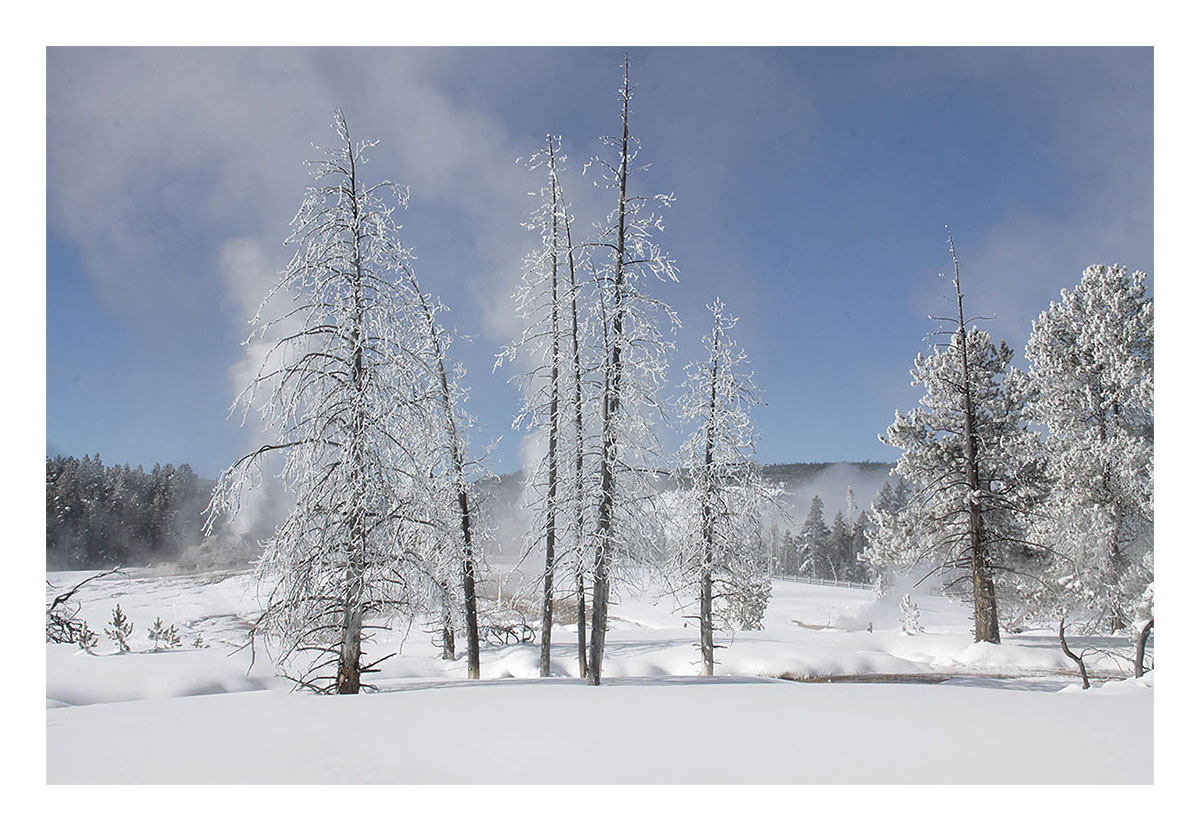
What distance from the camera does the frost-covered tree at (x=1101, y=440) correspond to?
1136 centimetres

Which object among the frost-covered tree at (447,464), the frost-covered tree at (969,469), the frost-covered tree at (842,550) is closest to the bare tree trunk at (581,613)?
the frost-covered tree at (447,464)

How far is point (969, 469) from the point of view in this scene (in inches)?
599

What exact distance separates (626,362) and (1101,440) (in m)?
9.90

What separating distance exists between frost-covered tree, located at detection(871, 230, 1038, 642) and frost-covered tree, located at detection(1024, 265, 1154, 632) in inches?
47.9

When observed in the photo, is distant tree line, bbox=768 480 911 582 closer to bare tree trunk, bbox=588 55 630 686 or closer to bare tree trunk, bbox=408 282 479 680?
bare tree trunk, bbox=408 282 479 680

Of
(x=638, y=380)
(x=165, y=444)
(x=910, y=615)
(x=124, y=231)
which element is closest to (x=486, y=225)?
(x=638, y=380)

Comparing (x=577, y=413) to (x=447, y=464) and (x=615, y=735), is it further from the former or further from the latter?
(x=615, y=735)

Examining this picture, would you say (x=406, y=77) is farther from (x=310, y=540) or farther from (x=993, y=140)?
(x=993, y=140)

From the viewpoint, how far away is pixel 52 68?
260 inches

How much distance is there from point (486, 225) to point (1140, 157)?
7.71 metres

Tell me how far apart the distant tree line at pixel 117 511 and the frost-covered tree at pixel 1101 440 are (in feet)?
44.9

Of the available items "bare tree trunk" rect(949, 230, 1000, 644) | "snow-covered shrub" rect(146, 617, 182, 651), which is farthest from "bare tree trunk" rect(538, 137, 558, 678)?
"bare tree trunk" rect(949, 230, 1000, 644)

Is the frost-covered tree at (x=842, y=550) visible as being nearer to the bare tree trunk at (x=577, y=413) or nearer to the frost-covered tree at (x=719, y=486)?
the frost-covered tree at (x=719, y=486)
